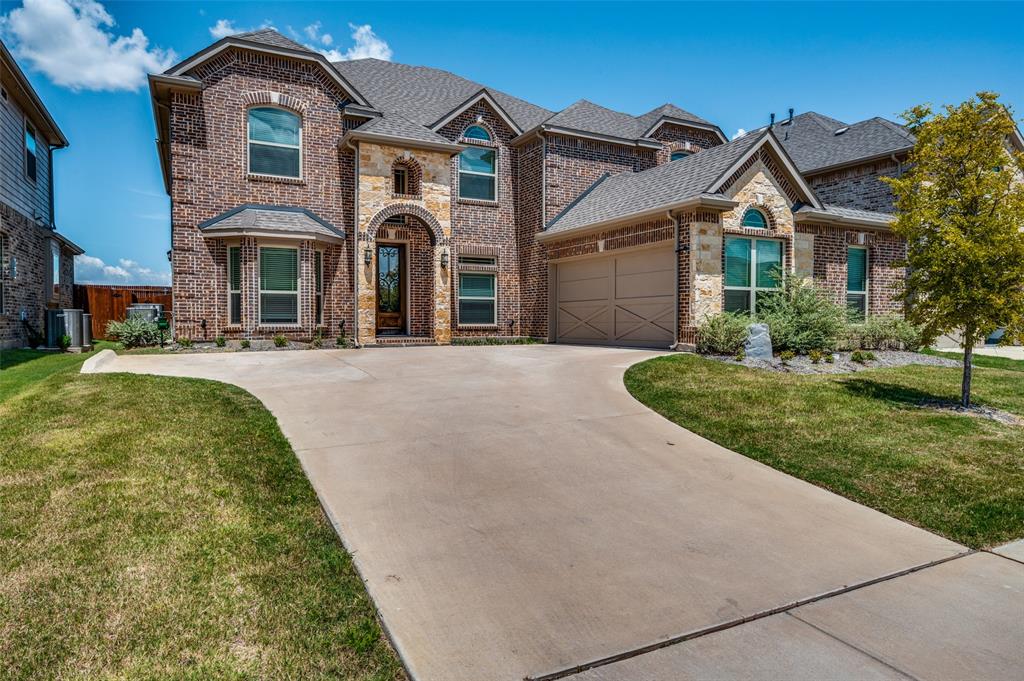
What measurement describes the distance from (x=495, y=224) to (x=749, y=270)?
760 centimetres

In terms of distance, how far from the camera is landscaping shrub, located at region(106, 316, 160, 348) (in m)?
14.1

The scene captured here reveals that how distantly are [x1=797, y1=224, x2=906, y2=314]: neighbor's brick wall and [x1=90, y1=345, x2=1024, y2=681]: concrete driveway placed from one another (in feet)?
35.1

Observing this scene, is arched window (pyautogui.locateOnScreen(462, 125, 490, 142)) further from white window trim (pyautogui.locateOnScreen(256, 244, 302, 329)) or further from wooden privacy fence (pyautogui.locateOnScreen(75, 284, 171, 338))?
wooden privacy fence (pyautogui.locateOnScreen(75, 284, 171, 338))

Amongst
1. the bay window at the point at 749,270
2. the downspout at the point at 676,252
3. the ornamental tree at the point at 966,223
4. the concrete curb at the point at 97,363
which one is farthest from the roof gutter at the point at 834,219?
the concrete curb at the point at 97,363

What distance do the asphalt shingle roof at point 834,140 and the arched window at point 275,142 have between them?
15659mm

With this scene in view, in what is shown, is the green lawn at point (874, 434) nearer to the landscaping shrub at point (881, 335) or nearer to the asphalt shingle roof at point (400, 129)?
the landscaping shrub at point (881, 335)

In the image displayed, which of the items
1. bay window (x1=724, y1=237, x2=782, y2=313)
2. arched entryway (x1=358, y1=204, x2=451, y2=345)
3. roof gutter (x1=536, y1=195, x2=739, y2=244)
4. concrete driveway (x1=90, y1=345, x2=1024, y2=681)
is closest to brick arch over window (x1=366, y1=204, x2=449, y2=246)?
arched entryway (x1=358, y1=204, x2=451, y2=345)

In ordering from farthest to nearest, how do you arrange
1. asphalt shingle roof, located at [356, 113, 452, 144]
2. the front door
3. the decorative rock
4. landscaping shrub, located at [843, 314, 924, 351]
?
1. the front door
2. asphalt shingle roof, located at [356, 113, 452, 144]
3. landscaping shrub, located at [843, 314, 924, 351]
4. the decorative rock

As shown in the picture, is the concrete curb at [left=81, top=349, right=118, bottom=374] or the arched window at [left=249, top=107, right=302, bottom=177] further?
the arched window at [left=249, top=107, right=302, bottom=177]

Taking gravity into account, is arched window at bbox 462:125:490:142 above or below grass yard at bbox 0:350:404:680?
above

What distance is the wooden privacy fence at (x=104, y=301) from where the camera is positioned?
21.0 meters

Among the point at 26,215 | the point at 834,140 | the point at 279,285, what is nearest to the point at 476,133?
the point at 279,285

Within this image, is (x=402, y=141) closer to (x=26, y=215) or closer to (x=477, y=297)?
(x=477, y=297)

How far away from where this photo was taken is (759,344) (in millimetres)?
11352
